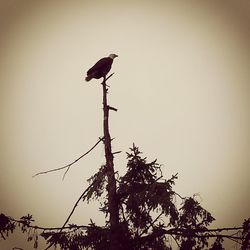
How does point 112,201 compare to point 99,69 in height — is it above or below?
below

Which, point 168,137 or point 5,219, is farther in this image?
point 168,137

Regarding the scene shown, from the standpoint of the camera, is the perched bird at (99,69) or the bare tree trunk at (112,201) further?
the perched bird at (99,69)

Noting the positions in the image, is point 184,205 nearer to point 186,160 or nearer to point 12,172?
point 186,160

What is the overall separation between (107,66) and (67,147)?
179 metres

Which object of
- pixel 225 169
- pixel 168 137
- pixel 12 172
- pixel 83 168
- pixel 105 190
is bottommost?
pixel 105 190

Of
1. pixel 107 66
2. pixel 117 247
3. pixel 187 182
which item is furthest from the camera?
pixel 187 182

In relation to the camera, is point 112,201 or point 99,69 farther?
point 99,69

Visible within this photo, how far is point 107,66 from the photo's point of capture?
8508mm

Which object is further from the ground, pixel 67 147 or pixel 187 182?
pixel 67 147

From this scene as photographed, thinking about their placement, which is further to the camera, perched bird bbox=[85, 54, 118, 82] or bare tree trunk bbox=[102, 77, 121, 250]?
perched bird bbox=[85, 54, 118, 82]

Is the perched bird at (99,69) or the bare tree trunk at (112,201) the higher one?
the perched bird at (99,69)

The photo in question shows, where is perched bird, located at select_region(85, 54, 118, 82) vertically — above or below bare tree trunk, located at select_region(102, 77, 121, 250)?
above

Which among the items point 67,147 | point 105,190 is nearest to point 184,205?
point 105,190

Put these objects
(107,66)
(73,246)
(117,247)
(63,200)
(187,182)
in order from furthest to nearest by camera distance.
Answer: (187,182) < (63,200) < (107,66) < (73,246) < (117,247)
